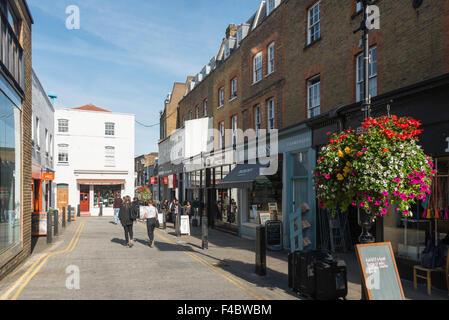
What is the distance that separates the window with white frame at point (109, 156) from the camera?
37.7 metres

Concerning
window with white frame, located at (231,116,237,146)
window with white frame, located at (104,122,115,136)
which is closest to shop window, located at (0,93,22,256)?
window with white frame, located at (231,116,237,146)

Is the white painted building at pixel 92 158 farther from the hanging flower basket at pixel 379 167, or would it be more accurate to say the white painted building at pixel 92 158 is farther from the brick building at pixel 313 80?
the hanging flower basket at pixel 379 167

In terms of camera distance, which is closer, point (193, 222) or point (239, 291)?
point (239, 291)

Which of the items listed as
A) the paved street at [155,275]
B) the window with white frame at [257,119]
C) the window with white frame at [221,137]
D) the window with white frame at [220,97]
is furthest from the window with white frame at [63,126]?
the window with white frame at [257,119]

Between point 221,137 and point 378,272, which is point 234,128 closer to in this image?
point 221,137

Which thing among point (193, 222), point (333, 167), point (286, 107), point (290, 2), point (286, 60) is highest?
point (290, 2)

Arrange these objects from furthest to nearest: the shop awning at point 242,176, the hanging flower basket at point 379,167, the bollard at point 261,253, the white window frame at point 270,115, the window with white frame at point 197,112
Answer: the window with white frame at point 197,112 → the white window frame at point 270,115 → the shop awning at point 242,176 → the bollard at point 261,253 → the hanging flower basket at point 379,167

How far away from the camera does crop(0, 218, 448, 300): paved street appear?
7.71 m

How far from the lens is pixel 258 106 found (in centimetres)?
1856

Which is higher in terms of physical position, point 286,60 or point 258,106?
point 286,60

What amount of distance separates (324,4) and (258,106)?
6.17 metres

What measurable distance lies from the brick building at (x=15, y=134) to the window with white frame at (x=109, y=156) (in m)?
Result: 25.5

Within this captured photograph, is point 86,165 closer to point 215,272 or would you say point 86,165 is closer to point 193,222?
point 193,222
